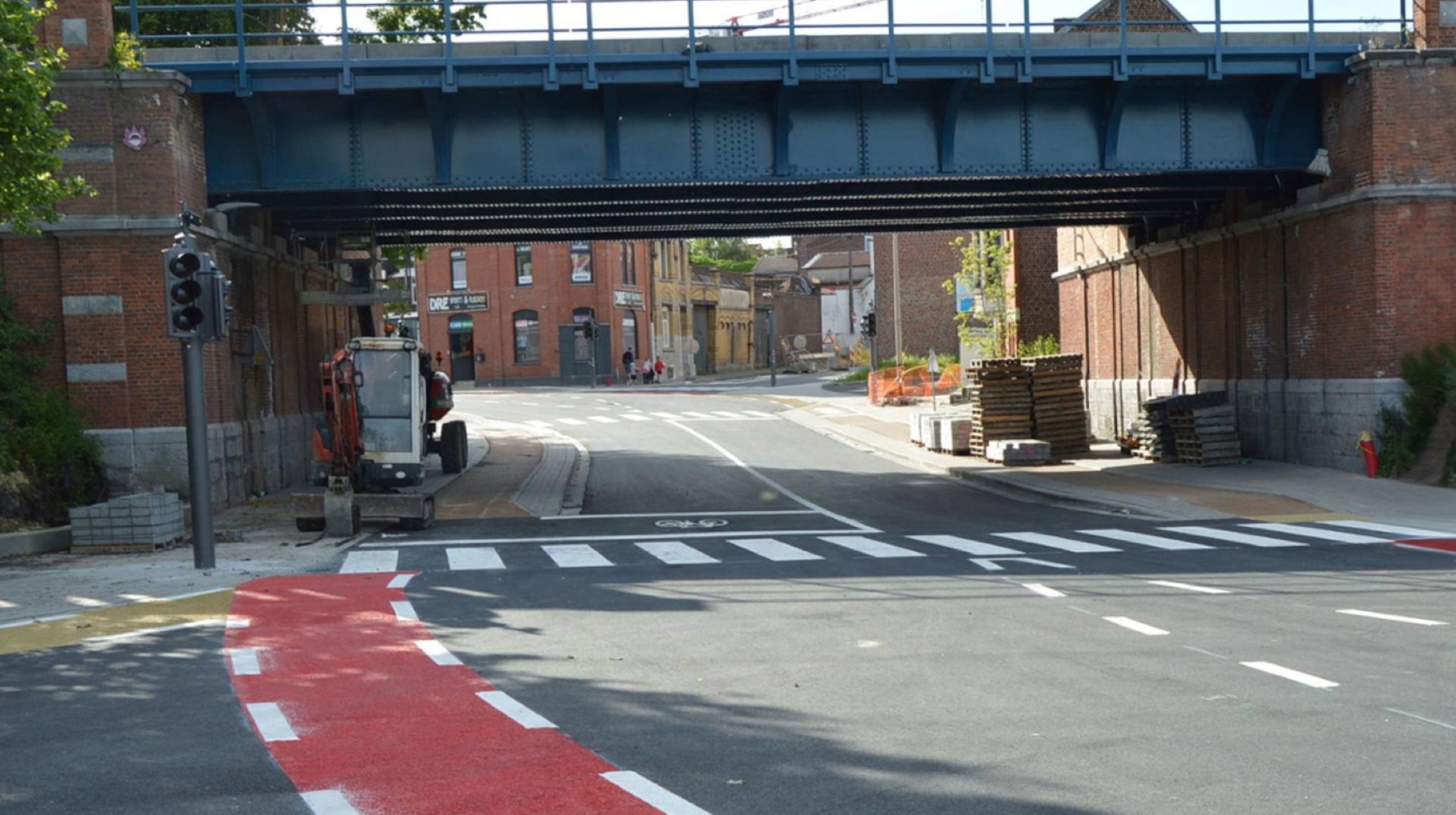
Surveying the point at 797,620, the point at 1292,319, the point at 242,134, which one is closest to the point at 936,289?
the point at 1292,319

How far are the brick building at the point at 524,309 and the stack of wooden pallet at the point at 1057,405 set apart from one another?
144 feet

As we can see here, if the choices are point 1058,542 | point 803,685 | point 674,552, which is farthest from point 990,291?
point 803,685

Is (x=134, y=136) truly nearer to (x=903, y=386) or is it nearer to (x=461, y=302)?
(x=903, y=386)

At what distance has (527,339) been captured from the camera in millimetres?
76625

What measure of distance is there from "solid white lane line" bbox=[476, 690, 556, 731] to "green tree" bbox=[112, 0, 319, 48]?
25624 mm

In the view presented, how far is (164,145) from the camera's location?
22406 millimetres

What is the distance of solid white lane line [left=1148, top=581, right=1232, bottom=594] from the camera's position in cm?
1360

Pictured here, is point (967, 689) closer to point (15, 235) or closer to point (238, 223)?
point (15, 235)

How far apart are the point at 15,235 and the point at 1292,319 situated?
2141 cm

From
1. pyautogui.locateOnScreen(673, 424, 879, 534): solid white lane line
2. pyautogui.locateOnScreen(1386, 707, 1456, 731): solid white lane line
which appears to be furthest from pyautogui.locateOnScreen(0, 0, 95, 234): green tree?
pyautogui.locateOnScreen(1386, 707, 1456, 731): solid white lane line

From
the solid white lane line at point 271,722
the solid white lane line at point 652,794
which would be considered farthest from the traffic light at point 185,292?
the solid white lane line at point 652,794

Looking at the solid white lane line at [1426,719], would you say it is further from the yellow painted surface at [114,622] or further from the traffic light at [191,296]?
the traffic light at [191,296]

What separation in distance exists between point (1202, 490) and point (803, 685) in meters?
16.3

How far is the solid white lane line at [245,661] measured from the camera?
1041 cm
